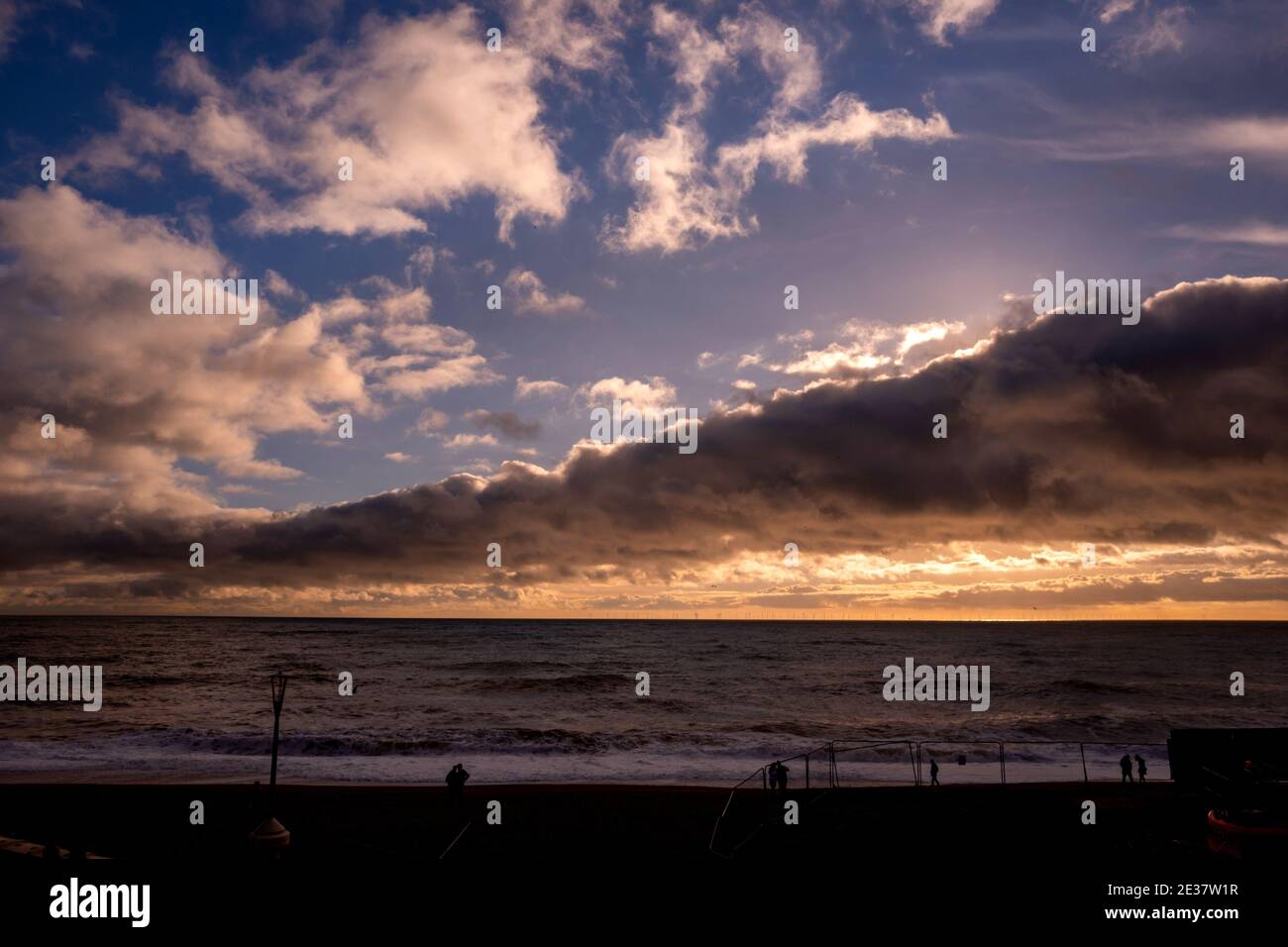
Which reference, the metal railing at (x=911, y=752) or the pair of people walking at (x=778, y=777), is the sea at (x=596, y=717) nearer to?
the metal railing at (x=911, y=752)

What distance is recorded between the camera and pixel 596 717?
5578 centimetres

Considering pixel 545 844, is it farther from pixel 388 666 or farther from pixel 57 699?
pixel 388 666

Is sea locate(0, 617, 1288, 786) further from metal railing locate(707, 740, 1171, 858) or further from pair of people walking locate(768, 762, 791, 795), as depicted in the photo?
pair of people walking locate(768, 762, 791, 795)

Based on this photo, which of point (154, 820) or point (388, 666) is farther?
point (388, 666)

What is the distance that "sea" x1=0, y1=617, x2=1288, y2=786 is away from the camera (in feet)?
123

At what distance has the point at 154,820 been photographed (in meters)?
22.8

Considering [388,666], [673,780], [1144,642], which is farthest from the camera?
[1144,642]

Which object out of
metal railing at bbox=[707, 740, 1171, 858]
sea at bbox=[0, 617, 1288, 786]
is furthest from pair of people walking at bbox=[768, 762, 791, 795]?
sea at bbox=[0, 617, 1288, 786]

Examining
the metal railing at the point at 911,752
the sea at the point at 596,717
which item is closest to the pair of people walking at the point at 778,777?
the metal railing at the point at 911,752
